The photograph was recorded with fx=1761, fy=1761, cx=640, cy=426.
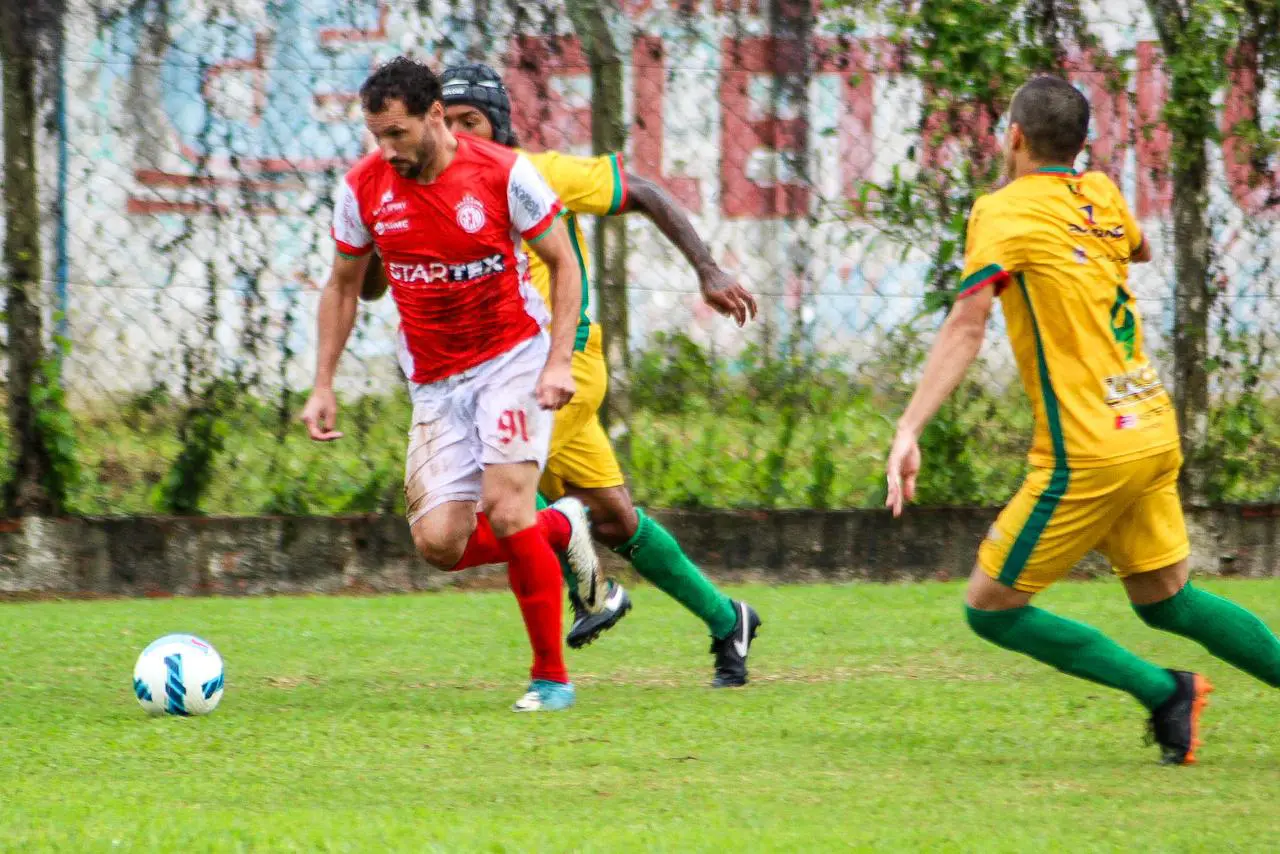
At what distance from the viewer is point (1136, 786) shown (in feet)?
14.2

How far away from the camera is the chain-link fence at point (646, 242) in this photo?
8.37 metres

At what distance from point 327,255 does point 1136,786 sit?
5277 millimetres

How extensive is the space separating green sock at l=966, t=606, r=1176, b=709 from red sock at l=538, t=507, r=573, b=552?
5.59 feet

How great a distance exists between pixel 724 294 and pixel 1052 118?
1.40 metres

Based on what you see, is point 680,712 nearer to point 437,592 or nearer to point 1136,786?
point 1136,786

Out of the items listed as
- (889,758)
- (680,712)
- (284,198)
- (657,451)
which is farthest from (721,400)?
(889,758)

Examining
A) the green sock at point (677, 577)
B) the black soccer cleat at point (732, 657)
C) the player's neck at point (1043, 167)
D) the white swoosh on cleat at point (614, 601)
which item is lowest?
the black soccer cleat at point (732, 657)

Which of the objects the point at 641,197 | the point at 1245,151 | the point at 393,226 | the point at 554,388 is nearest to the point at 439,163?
the point at 393,226

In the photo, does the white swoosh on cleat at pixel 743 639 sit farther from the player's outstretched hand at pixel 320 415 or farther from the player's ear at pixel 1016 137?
the player's ear at pixel 1016 137

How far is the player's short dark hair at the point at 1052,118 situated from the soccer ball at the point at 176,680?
285cm

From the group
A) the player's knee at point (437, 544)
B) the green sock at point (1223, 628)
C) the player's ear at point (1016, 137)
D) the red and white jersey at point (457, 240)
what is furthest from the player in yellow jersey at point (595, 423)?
the green sock at point (1223, 628)

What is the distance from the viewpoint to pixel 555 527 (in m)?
6.01

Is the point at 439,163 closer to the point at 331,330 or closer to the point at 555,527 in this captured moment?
the point at 331,330

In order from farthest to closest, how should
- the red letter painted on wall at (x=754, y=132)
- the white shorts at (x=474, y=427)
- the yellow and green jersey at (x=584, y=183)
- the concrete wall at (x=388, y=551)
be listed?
1. the red letter painted on wall at (x=754, y=132)
2. the concrete wall at (x=388, y=551)
3. the yellow and green jersey at (x=584, y=183)
4. the white shorts at (x=474, y=427)
